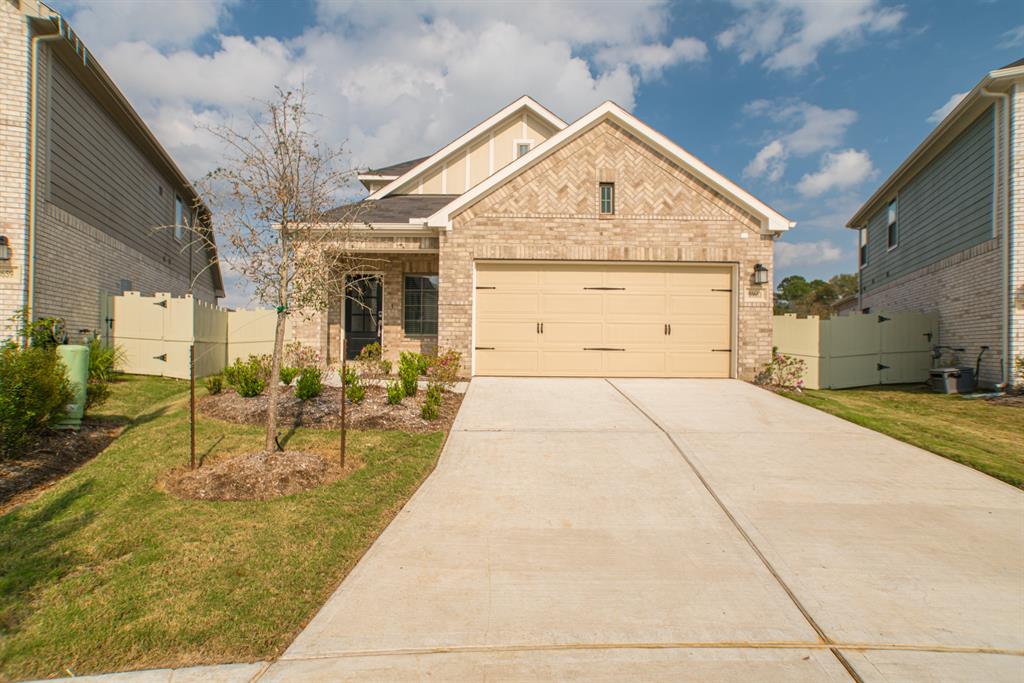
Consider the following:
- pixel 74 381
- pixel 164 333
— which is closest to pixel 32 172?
pixel 164 333

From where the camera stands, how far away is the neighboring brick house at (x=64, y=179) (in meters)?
9.00

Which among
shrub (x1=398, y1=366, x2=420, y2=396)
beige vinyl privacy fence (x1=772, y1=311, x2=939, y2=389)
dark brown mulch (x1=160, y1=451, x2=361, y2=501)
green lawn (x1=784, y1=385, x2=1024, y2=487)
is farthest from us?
beige vinyl privacy fence (x1=772, y1=311, x2=939, y2=389)

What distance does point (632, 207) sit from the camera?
10766 mm

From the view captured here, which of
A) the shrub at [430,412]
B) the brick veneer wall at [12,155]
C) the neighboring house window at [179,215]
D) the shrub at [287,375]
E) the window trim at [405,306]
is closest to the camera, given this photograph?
the shrub at [430,412]

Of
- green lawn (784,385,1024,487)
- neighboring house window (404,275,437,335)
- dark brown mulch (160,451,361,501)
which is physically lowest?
dark brown mulch (160,451,361,501)

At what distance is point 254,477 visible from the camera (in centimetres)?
486

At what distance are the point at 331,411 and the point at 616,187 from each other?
24.6 feet

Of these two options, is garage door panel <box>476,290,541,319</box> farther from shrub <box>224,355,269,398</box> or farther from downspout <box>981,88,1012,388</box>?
downspout <box>981,88,1012,388</box>

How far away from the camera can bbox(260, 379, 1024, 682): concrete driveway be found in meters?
2.63

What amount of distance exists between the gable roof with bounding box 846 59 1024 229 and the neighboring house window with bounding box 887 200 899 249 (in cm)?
37

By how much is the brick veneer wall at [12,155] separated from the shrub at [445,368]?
7.59 m

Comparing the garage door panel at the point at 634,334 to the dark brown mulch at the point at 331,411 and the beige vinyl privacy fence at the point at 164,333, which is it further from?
the beige vinyl privacy fence at the point at 164,333

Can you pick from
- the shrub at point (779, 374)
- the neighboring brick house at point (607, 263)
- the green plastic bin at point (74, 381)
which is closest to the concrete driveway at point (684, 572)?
the shrub at point (779, 374)

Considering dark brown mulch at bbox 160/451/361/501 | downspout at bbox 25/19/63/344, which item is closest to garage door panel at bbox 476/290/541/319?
dark brown mulch at bbox 160/451/361/501
